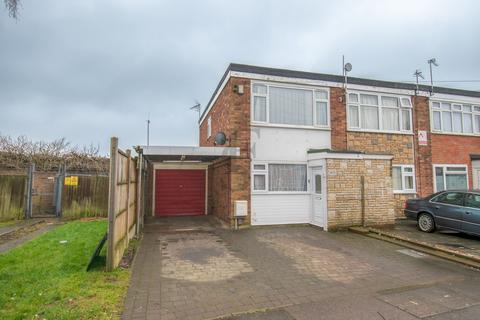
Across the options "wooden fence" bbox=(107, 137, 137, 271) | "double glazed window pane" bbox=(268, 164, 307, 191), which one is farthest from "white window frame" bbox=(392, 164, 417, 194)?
"wooden fence" bbox=(107, 137, 137, 271)

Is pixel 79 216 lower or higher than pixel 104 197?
lower

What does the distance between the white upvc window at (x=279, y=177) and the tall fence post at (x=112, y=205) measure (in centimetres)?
576

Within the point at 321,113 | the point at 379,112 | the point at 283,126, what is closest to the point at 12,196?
the point at 283,126

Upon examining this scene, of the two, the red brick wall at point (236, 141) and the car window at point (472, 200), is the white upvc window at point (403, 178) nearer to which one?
the car window at point (472, 200)

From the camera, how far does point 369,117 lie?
11.9m

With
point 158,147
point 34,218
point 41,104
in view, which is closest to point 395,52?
point 158,147

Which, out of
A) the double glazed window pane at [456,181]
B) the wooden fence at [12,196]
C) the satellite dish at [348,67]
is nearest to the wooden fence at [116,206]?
the wooden fence at [12,196]

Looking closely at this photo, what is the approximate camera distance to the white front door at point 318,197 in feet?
31.5

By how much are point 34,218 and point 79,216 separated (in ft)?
5.36

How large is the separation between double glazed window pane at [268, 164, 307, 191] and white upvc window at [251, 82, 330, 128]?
1597 millimetres

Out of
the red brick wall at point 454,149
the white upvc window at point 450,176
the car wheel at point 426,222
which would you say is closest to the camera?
the car wheel at point 426,222

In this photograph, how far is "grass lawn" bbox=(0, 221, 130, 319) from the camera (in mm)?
3383

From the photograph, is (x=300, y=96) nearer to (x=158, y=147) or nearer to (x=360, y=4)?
(x=360, y=4)

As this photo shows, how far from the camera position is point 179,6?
8094 millimetres
